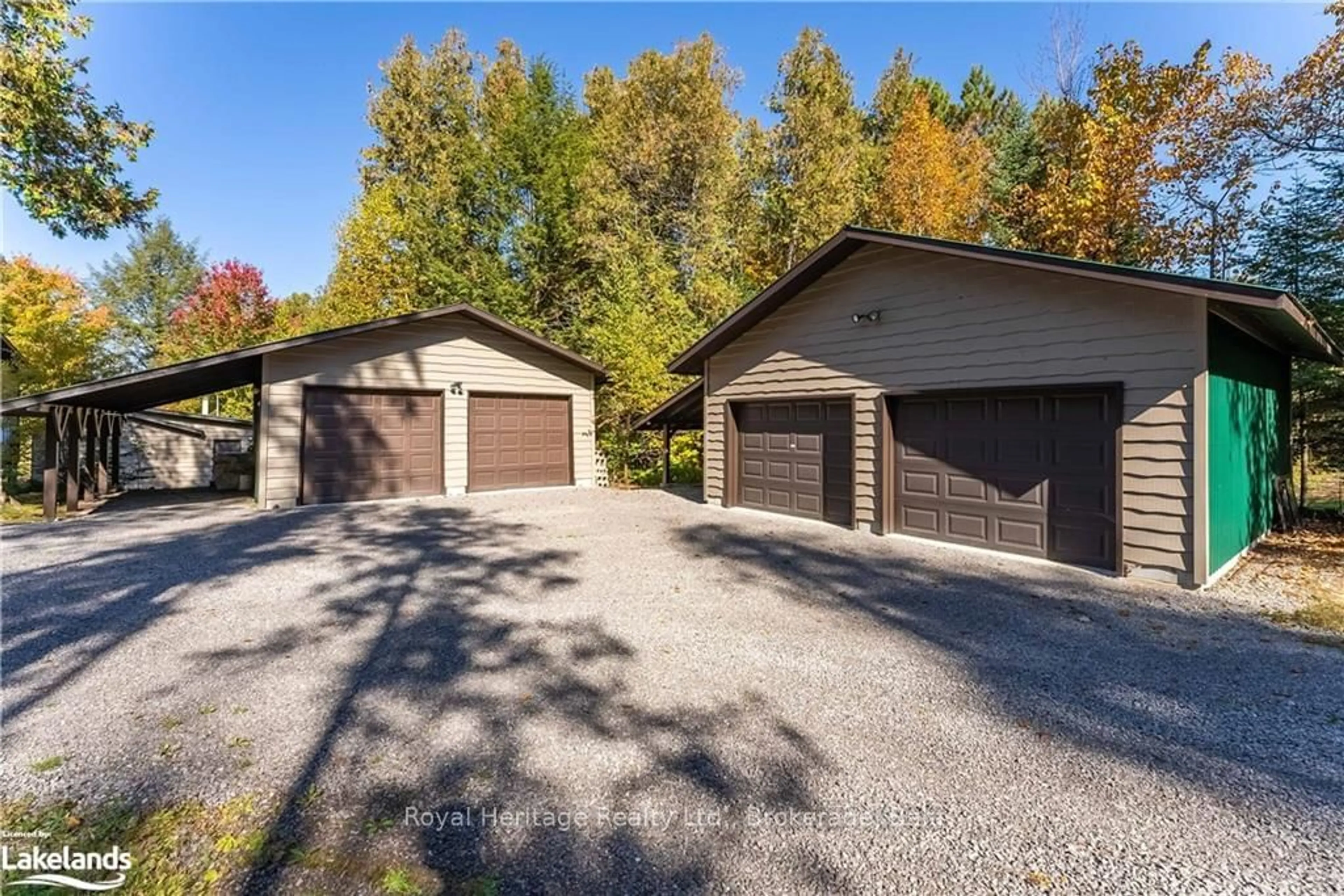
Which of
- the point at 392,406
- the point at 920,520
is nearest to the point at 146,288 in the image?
the point at 392,406

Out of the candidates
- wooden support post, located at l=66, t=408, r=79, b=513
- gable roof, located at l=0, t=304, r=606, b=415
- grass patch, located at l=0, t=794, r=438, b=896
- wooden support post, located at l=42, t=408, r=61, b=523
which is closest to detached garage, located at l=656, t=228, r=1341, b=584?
gable roof, located at l=0, t=304, r=606, b=415

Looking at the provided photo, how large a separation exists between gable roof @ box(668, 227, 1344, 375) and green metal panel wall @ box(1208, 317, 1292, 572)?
28 centimetres

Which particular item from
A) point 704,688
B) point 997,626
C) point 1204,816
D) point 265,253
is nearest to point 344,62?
point 704,688

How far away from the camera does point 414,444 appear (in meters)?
11.3

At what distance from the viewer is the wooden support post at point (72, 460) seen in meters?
9.59

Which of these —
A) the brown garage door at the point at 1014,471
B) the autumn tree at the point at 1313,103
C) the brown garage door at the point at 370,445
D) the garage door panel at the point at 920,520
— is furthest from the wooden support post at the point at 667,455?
the autumn tree at the point at 1313,103

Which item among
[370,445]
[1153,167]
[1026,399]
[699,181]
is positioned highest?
[699,181]

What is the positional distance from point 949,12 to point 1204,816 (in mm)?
11053

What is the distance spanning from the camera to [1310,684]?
345cm

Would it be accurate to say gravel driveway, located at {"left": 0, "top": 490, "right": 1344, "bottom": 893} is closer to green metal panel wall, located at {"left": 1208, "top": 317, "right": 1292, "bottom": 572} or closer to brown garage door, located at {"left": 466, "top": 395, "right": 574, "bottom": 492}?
green metal panel wall, located at {"left": 1208, "top": 317, "right": 1292, "bottom": 572}

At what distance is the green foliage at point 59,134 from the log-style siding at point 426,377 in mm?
4236

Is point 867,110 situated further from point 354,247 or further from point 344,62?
point 354,247

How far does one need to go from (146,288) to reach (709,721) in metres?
39.2

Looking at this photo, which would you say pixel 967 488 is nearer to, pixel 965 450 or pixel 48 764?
pixel 965 450
